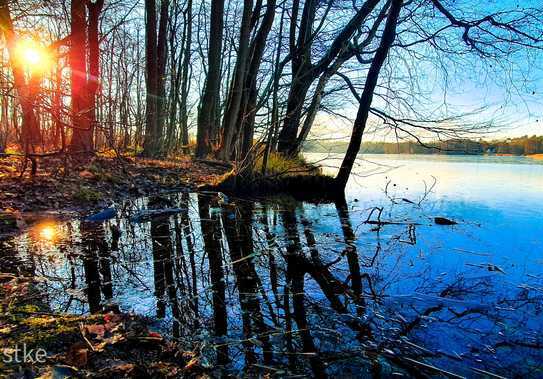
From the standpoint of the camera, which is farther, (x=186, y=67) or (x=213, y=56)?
(x=186, y=67)

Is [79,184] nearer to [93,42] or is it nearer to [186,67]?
[93,42]

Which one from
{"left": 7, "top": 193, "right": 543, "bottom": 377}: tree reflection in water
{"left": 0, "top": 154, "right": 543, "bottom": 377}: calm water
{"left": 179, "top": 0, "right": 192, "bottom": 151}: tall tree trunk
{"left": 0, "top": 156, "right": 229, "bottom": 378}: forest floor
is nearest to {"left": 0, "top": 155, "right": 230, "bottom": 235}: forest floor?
{"left": 0, "top": 154, "right": 543, "bottom": 377}: calm water

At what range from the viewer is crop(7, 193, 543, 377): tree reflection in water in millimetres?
1718

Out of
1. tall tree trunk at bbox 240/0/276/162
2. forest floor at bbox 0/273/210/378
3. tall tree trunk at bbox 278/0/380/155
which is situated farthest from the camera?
tall tree trunk at bbox 240/0/276/162

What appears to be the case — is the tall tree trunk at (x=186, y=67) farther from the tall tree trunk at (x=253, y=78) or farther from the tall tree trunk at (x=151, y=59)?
the tall tree trunk at (x=253, y=78)

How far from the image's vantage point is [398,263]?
10.6 feet

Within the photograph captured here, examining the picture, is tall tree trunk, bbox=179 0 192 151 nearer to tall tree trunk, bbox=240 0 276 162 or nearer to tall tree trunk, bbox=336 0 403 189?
tall tree trunk, bbox=240 0 276 162

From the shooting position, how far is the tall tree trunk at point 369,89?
283 inches

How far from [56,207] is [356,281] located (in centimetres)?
456

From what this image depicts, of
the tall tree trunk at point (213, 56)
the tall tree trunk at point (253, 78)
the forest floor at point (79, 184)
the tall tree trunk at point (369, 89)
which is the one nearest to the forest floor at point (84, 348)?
the forest floor at point (79, 184)

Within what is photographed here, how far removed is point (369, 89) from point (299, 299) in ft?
20.2

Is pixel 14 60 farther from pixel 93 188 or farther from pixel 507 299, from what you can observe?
pixel 507 299

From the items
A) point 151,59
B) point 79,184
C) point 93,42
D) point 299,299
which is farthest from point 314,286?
point 151,59

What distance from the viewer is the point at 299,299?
234cm
